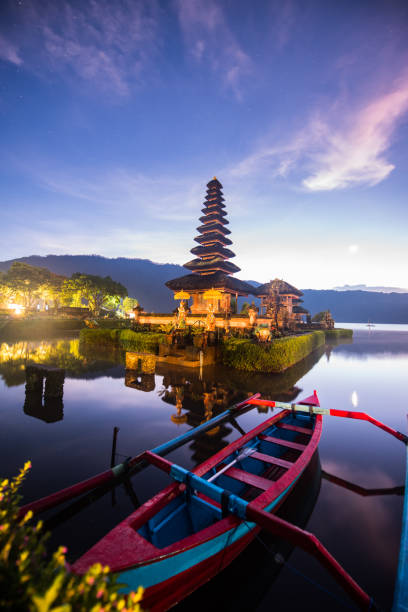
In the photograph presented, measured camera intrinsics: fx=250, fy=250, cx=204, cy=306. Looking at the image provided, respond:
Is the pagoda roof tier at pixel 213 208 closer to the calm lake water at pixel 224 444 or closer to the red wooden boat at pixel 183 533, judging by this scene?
the calm lake water at pixel 224 444

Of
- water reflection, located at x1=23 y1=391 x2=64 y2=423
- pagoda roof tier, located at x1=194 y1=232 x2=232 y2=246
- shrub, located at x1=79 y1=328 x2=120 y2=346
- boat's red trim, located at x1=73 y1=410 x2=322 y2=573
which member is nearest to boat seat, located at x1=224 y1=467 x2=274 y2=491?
boat's red trim, located at x1=73 y1=410 x2=322 y2=573

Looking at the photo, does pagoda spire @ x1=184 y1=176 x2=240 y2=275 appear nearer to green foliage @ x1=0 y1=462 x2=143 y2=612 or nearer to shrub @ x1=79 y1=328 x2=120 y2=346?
shrub @ x1=79 y1=328 x2=120 y2=346

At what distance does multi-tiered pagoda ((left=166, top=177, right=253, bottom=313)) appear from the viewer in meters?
30.2

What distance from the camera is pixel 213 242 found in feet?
120

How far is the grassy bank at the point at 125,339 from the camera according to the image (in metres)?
19.8

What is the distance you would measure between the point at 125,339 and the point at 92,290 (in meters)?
41.1

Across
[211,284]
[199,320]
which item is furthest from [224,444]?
[211,284]

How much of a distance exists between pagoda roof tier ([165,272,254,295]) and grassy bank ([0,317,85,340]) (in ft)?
65.4

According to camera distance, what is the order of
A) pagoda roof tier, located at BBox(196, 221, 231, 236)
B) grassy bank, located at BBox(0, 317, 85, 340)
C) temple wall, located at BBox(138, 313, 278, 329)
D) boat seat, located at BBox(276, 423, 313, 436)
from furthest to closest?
pagoda roof tier, located at BBox(196, 221, 231, 236), grassy bank, located at BBox(0, 317, 85, 340), temple wall, located at BBox(138, 313, 278, 329), boat seat, located at BBox(276, 423, 313, 436)

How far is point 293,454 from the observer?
547cm

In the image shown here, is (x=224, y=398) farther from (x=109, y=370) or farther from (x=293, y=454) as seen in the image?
(x=109, y=370)

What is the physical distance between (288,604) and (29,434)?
692 centimetres

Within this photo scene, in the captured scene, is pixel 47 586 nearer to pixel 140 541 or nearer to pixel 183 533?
pixel 140 541

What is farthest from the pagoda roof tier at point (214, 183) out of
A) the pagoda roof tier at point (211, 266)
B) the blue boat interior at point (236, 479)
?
the blue boat interior at point (236, 479)
